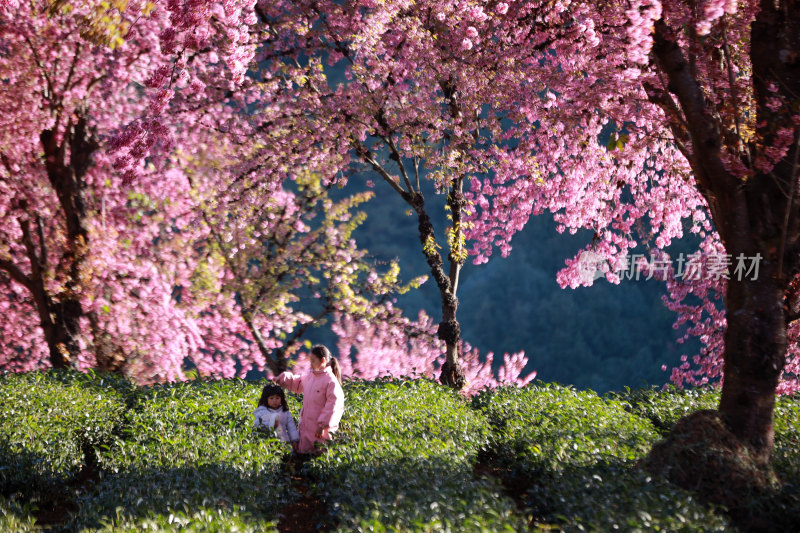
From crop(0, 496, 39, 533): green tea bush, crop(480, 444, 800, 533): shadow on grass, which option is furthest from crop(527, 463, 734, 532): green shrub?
crop(0, 496, 39, 533): green tea bush

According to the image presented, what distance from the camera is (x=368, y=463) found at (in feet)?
23.7

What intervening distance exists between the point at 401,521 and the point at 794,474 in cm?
451

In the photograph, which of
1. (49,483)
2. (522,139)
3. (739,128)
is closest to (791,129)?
(739,128)

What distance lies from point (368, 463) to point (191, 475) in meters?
1.72

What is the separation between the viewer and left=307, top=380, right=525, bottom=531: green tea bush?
18.0 ft

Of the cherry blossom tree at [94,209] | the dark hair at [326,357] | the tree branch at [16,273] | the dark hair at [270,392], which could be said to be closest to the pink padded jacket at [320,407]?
the dark hair at [326,357]

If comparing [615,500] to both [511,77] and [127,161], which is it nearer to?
[127,161]

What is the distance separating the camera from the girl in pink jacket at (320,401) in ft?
29.5

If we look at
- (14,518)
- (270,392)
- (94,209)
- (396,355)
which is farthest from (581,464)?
(396,355)

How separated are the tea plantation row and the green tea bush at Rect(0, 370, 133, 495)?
0.02 meters

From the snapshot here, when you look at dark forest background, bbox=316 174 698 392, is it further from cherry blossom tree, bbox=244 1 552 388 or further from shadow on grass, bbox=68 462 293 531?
shadow on grass, bbox=68 462 293 531

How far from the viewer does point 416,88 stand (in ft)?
46.3

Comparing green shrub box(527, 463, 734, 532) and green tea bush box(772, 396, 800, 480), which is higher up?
green tea bush box(772, 396, 800, 480)

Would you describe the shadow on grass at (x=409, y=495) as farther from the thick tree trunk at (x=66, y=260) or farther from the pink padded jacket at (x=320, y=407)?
the thick tree trunk at (x=66, y=260)
